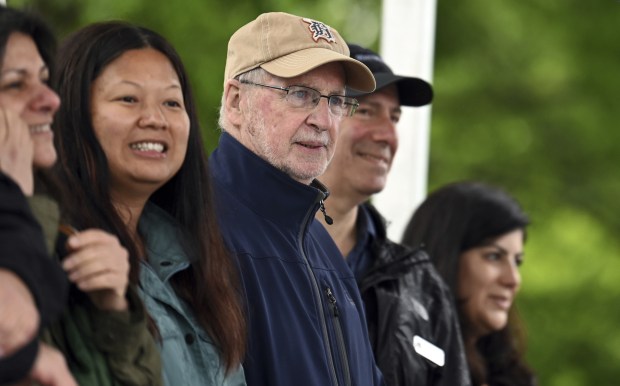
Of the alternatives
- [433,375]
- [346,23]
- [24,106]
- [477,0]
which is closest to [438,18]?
[477,0]

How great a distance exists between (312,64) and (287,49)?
0.40ft

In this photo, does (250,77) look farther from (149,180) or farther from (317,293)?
(149,180)

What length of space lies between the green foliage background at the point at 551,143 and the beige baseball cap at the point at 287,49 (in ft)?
21.0

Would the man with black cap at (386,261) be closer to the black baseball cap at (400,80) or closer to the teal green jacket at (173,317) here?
the black baseball cap at (400,80)

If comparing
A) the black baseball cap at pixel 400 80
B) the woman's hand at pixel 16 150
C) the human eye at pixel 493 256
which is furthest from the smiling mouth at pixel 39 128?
the human eye at pixel 493 256

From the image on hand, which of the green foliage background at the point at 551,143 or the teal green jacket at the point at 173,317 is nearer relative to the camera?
the teal green jacket at the point at 173,317

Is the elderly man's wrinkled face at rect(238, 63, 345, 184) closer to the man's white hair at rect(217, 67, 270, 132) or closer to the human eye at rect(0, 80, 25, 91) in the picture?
the man's white hair at rect(217, 67, 270, 132)

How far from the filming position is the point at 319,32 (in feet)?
11.9

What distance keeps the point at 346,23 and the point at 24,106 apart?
23.5 feet

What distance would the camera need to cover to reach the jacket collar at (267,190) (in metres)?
3.43

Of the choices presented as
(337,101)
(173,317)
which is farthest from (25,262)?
(337,101)

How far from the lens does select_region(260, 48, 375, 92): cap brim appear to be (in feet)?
11.4

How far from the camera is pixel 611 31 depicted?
1045cm

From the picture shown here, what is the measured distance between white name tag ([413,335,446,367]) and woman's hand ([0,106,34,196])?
2.00 metres
